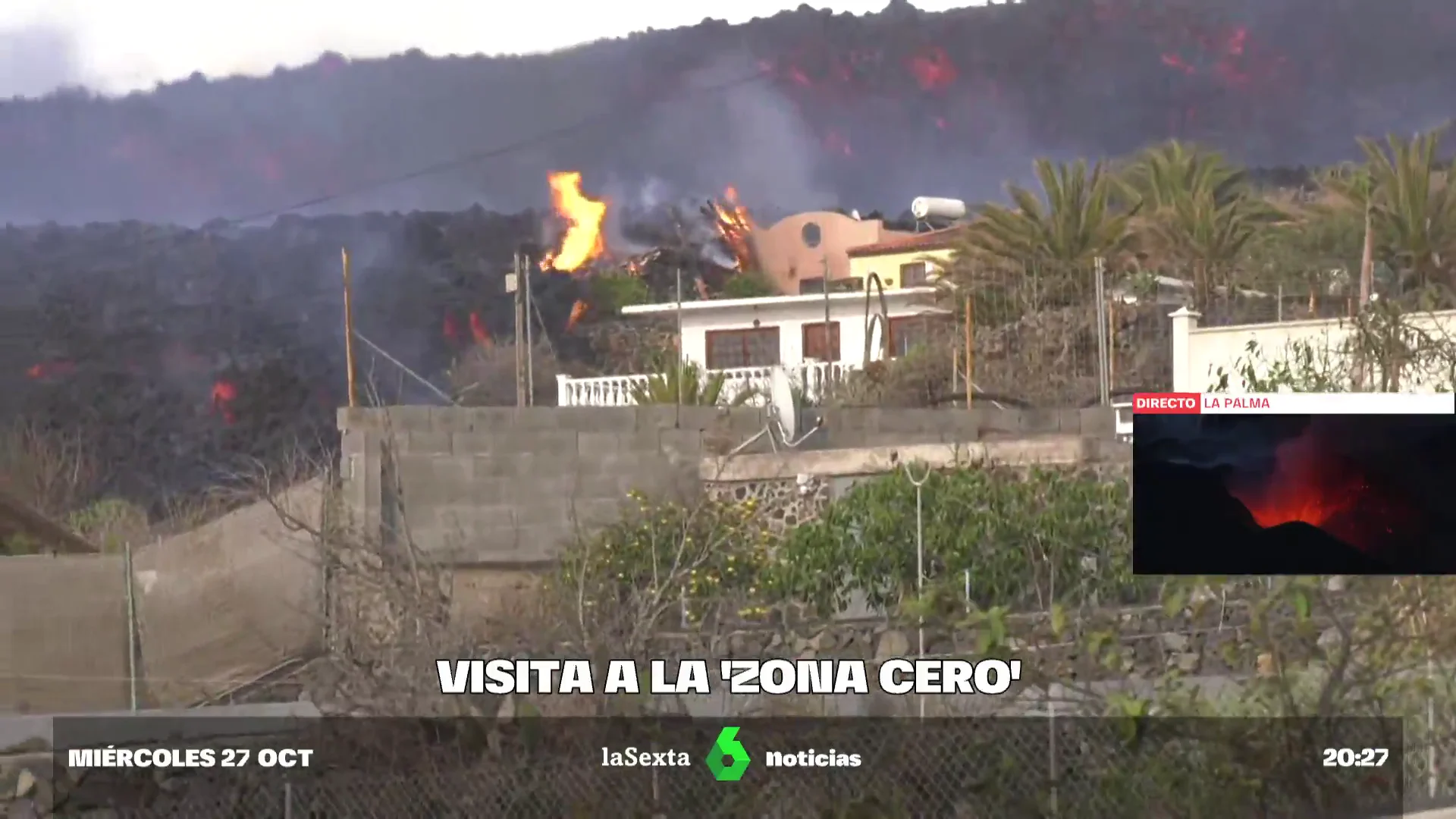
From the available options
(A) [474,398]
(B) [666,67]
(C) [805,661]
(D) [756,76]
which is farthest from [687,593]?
(D) [756,76]

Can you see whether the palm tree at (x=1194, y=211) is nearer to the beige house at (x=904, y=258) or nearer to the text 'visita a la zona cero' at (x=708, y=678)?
the beige house at (x=904, y=258)

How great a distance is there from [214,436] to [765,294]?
20.0 ft

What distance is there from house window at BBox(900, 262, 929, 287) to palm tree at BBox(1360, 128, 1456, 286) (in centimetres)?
503

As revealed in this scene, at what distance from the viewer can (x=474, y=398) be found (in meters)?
14.6

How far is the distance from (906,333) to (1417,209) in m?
4.54

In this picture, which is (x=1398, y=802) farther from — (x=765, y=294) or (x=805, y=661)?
→ (x=765, y=294)

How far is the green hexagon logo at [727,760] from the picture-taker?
542 cm

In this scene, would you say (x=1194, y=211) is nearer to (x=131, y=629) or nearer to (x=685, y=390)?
(x=685, y=390)

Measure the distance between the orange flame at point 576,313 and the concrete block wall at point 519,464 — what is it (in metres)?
8.25

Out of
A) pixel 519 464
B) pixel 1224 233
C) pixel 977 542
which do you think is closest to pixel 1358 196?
pixel 1224 233

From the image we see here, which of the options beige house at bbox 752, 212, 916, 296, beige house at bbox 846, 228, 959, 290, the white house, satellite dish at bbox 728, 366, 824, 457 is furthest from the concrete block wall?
beige house at bbox 752, 212, 916, 296

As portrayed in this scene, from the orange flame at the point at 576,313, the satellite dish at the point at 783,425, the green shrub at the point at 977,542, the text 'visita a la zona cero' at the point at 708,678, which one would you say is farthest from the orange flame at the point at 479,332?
the text 'visita a la zona cero' at the point at 708,678

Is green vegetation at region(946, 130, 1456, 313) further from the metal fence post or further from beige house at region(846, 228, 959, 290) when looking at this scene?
the metal fence post

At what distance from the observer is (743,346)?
54.1ft
